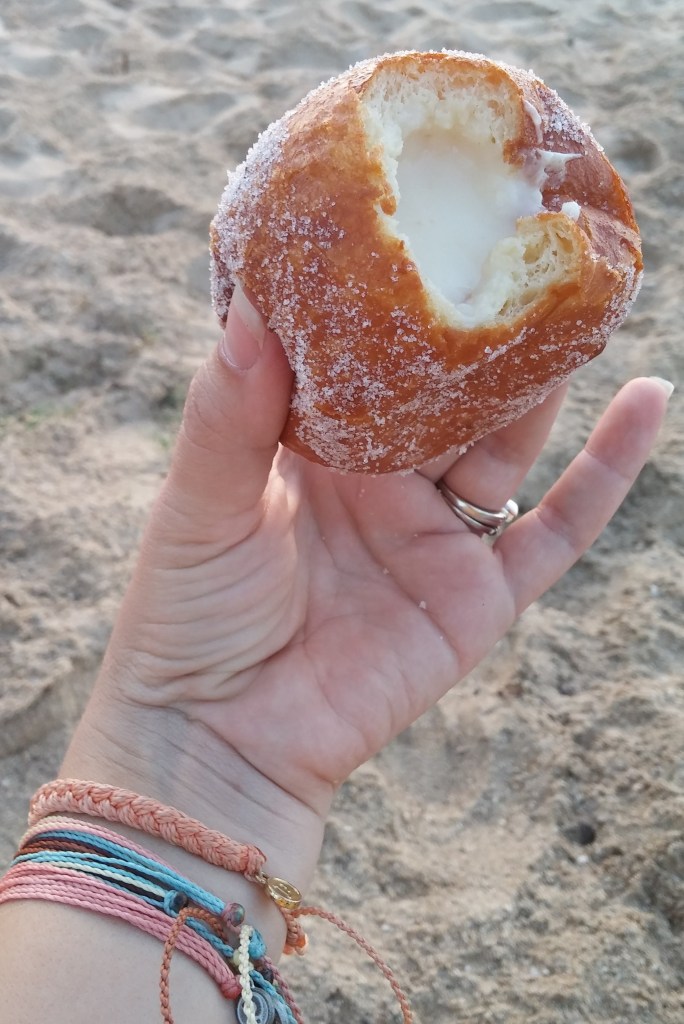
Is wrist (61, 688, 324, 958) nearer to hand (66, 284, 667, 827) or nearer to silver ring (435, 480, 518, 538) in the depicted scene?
hand (66, 284, 667, 827)

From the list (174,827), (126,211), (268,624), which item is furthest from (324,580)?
(126,211)

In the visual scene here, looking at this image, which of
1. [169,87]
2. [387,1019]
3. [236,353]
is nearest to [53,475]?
[236,353]

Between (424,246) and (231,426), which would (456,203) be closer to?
(424,246)

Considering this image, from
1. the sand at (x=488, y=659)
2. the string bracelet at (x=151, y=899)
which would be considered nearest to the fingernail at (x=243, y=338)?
the string bracelet at (x=151, y=899)

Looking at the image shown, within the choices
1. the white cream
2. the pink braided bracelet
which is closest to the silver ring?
the white cream

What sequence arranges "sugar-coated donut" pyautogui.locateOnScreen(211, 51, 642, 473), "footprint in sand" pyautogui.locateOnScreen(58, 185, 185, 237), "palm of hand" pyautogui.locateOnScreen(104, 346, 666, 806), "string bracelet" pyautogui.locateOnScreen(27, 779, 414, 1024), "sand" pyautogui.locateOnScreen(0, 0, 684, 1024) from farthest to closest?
1. "footprint in sand" pyautogui.locateOnScreen(58, 185, 185, 237)
2. "sand" pyautogui.locateOnScreen(0, 0, 684, 1024)
3. "palm of hand" pyautogui.locateOnScreen(104, 346, 666, 806)
4. "string bracelet" pyautogui.locateOnScreen(27, 779, 414, 1024)
5. "sugar-coated donut" pyautogui.locateOnScreen(211, 51, 642, 473)

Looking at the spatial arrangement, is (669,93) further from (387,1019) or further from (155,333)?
(387,1019)
